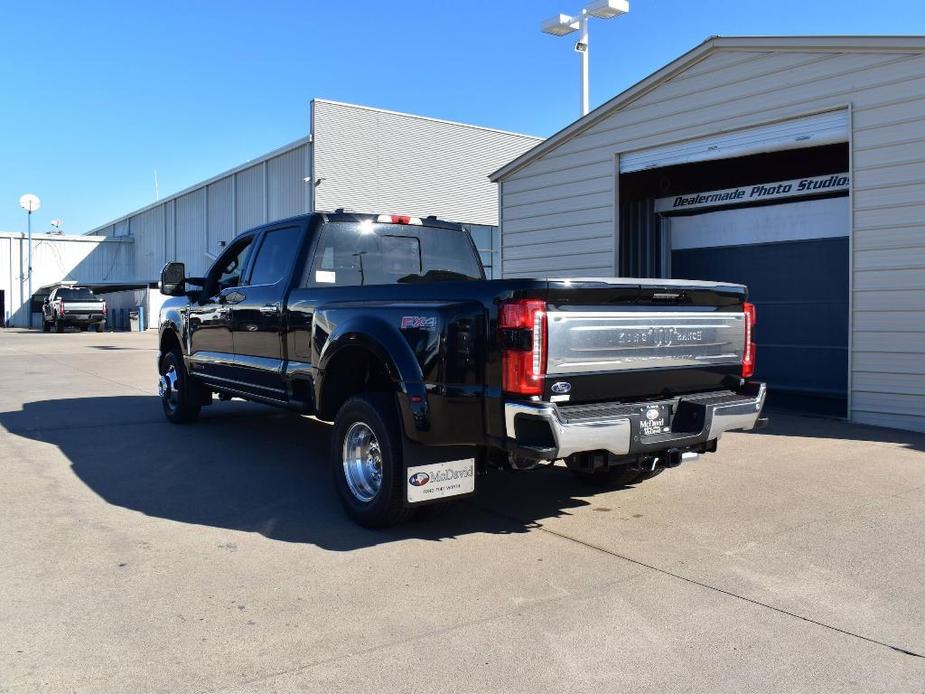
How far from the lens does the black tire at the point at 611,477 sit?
5918 mm

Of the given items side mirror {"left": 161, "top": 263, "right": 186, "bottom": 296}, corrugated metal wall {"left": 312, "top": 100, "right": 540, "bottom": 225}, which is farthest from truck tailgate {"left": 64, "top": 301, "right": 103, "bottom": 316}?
side mirror {"left": 161, "top": 263, "right": 186, "bottom": 296}

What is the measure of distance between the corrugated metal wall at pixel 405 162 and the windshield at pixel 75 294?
13396 millimetres

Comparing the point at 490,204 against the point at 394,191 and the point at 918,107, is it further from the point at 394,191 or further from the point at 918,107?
the point at 918,107

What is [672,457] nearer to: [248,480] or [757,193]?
[248,480]

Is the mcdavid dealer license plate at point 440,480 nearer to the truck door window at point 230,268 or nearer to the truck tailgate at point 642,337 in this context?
the truck tailgate at point 642,337

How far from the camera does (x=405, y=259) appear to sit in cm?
640

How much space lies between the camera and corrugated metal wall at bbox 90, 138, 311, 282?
2919cm

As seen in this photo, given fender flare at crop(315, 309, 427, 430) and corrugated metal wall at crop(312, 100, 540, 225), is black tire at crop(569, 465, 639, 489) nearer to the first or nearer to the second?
fender flare at crop(315, 309, 427, 430)

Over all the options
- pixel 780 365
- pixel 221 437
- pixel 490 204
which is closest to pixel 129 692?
pixel 221 437

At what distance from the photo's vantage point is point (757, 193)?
11.9 metres

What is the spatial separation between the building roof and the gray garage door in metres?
2.45

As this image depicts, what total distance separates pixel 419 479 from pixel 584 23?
1421 cm

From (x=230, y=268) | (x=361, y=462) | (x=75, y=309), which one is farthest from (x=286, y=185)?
(x=361, y=462)

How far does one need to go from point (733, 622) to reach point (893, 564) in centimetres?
138
